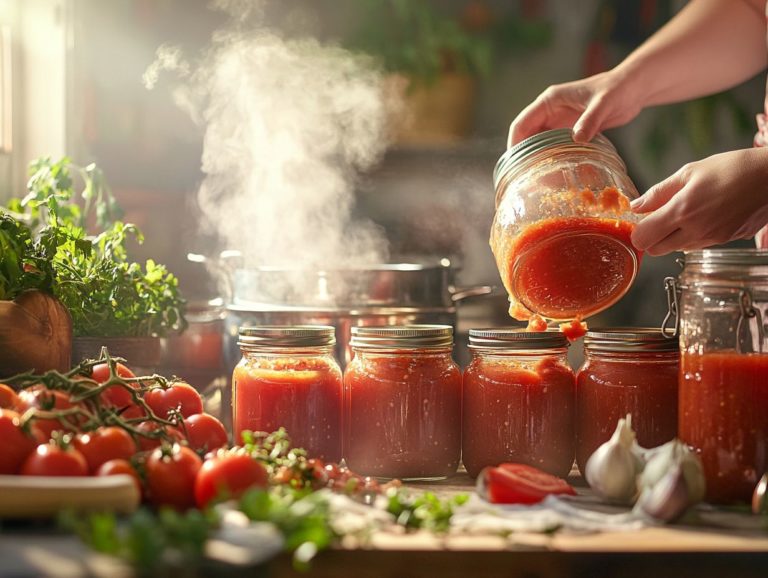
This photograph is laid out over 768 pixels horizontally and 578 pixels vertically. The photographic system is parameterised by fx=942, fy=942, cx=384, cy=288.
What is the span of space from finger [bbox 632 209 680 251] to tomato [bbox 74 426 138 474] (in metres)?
0.76

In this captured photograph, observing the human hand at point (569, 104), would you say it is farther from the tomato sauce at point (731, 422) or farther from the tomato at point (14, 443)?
the tomato at point (14, 443)

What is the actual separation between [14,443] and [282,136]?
5.95 ft

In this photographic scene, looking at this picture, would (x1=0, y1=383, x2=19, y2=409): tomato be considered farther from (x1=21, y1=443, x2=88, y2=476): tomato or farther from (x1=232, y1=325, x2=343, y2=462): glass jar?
(x1=232, y1=325, x2=343, y2=462): glass jar

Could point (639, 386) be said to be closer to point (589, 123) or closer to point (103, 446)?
point (589, 123)

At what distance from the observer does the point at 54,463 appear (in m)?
1.10

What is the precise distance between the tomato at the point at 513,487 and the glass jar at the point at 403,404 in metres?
0.21

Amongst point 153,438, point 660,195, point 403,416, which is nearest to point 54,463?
point 153,438

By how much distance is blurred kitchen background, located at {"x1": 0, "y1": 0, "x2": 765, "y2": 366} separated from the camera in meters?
3.01

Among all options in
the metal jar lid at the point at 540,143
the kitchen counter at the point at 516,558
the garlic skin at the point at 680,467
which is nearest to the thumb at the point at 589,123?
the metal jar lid at the point at 540,143

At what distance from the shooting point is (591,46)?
3.08m

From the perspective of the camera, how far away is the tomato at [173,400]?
143 cm

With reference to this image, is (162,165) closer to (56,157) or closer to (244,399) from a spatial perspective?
(56,157)

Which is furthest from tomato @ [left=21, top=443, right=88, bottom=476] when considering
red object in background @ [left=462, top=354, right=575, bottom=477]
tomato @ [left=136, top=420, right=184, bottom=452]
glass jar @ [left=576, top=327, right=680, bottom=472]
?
glass jar @ [left=576, top=327, right=680, bottom=472]

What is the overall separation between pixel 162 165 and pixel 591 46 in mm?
1449
